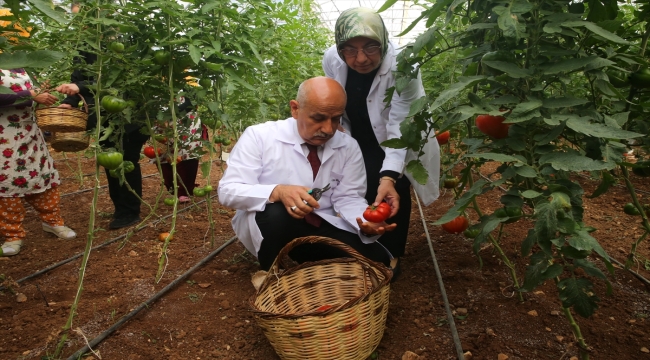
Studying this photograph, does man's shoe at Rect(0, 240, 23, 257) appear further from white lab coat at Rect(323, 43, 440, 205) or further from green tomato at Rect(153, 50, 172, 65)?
white lab coat at Rect(323, 43, 440, 205)

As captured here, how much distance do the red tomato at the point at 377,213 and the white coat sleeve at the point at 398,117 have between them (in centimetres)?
28

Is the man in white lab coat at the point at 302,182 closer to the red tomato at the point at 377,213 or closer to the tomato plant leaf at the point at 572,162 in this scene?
the red tomato at the point at 377,213

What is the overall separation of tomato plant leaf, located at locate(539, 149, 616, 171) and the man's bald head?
3.05 feet

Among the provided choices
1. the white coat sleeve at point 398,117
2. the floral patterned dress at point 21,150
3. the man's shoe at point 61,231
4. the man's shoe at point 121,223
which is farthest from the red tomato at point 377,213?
the man's shoe at point 61,231

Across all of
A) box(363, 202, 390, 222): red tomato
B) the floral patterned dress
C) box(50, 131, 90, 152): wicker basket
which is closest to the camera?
box(363, 202, 390, 222): red tomato

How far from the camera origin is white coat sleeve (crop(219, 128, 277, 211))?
1.86 metres

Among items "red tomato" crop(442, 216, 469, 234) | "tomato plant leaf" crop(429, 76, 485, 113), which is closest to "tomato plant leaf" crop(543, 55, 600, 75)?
"tomato plant leaf" crop(429, 76, 485, 113)

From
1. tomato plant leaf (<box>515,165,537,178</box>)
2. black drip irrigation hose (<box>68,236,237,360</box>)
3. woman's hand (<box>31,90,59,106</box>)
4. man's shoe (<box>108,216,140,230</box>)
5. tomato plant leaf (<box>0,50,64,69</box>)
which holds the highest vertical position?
tomato plant leaf (<box>0,50,64,69</box>)

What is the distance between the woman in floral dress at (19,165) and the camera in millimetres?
2500

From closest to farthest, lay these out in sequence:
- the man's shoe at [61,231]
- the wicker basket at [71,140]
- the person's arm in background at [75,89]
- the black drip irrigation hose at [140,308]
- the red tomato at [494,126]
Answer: the red tomato at [494,126] < the black drip irrigation hose at [140,308] < the person's arm in background at [75,89] < the wicker basket at [71,140] < the man's shoe at [61,231]

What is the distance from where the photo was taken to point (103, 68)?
2023 millimetres

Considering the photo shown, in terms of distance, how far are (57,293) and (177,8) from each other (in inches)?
56.6

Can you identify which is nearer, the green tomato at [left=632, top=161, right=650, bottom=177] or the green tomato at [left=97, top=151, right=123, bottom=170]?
the green tomato at [left=632, top=161, right=650, bottom=177]

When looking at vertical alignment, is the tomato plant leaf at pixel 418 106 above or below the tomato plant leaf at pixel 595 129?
below
